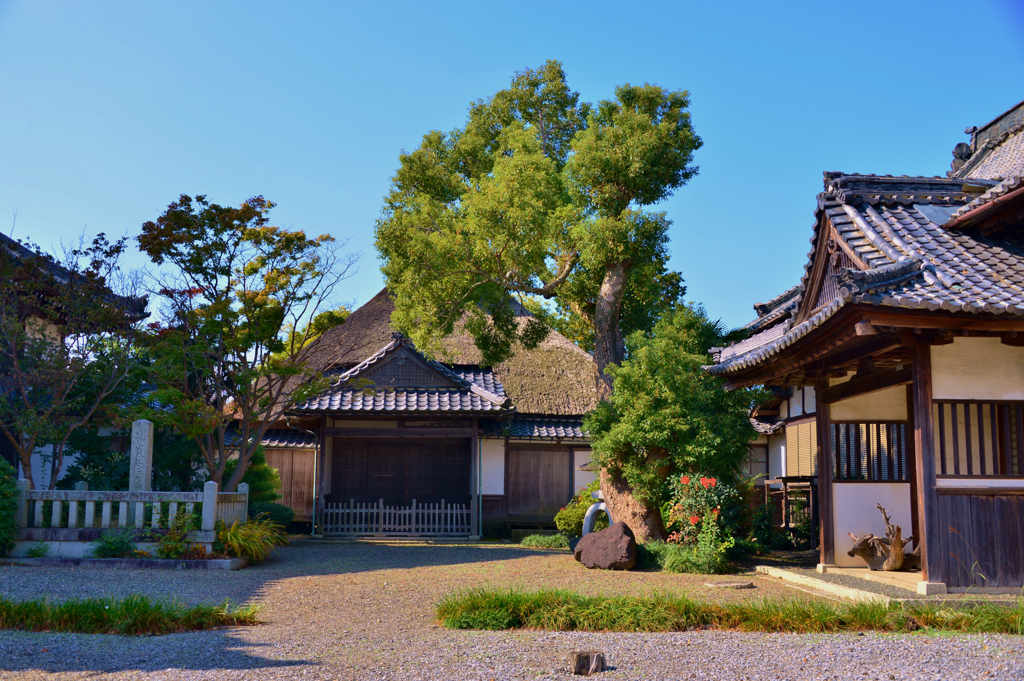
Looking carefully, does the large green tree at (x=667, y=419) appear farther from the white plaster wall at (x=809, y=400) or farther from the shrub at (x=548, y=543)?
the white plaster wall at (x=809, y=400)

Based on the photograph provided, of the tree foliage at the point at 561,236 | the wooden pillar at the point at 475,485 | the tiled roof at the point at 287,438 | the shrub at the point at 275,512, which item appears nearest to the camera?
the tree foliage at the point at 561,236

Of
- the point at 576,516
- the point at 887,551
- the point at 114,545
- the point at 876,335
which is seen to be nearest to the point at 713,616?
the point at 876,335

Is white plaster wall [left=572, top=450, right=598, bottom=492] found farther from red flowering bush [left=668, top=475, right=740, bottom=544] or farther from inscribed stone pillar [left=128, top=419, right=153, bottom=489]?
inscribed stone pillar [left=128, top=419, right=153, bottom=489]

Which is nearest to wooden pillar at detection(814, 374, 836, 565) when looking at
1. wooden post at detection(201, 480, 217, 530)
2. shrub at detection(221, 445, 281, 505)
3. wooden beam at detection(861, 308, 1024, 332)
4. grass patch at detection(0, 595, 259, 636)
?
wooden beam at detection(861, 308, 1024, 332)

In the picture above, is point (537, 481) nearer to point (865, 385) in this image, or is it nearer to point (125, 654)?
point (865, 385)

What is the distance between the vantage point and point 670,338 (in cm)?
1373

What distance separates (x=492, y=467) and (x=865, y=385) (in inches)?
473

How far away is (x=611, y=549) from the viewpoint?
494 inches

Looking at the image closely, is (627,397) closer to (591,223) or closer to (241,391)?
(591,223)

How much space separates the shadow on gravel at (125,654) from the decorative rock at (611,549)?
22.7ft

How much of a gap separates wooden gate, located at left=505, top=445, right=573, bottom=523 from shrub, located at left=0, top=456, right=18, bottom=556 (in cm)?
1231

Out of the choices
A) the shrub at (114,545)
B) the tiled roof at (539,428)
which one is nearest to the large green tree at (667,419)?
the tiled roof at (539,428)

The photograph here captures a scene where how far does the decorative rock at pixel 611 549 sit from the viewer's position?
12.4 m

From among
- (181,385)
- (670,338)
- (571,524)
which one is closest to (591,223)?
(670,338)
